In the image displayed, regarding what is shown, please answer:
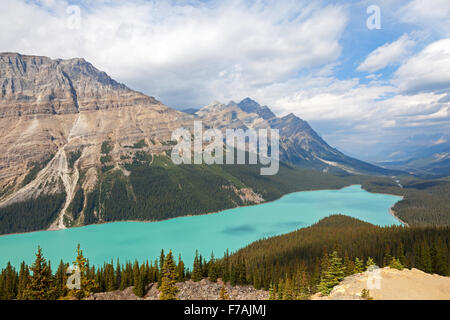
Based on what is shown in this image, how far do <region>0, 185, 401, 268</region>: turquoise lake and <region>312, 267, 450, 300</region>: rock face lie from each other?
65.5 meters

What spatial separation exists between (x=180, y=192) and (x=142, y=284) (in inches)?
5708

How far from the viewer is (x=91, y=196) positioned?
6467 inches

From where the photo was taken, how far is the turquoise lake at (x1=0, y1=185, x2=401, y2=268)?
311 feet

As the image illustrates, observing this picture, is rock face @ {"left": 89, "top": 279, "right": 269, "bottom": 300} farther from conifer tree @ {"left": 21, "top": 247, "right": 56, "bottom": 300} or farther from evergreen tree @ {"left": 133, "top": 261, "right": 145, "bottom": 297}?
conifer tree @ {"left": 21, "top": 247, "right": 56, "bottom": 300}

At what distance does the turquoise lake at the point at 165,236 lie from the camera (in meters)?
94.8

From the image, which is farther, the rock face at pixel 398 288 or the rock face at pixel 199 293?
the rock face at pixel 199 293

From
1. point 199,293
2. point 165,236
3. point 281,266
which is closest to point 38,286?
point 199,293

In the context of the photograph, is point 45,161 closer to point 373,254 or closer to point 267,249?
point 267,249

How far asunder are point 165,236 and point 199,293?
83.4 meters

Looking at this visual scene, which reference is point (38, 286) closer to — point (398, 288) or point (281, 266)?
point (398, 288)

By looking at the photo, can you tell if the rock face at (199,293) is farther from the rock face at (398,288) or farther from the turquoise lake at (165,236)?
the turquoise lake at (165,236)

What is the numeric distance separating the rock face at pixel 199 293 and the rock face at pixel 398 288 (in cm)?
1532

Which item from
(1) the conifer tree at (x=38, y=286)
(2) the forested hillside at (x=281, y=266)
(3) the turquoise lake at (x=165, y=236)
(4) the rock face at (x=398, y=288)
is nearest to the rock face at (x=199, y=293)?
(2) the forested hillside at (x=281, y=266)

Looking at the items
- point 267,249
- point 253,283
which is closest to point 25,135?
point 267,249
